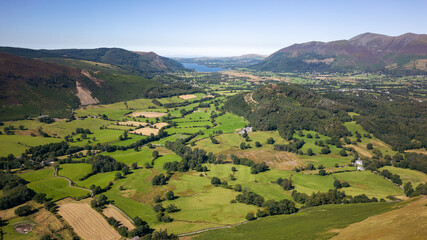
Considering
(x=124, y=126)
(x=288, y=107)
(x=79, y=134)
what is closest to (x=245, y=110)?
(x=288, y=107)

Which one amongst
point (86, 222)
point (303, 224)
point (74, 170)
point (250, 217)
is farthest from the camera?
point (74, 170)

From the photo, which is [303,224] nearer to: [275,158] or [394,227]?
[394,227]

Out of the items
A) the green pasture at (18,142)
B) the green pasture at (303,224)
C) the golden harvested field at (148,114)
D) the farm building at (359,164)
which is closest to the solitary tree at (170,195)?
the green pasture at (303,224)

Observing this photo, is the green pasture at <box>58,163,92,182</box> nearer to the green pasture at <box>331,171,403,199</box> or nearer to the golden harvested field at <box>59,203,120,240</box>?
the golden harvested field at <box>59,203,120,240</box>

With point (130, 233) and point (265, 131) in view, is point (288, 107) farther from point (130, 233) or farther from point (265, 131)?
point (130, 233)

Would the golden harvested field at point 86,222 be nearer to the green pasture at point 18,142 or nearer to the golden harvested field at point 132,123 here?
the green pasture at point 18,142

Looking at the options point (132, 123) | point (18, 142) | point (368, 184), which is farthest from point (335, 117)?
point (18, 142)

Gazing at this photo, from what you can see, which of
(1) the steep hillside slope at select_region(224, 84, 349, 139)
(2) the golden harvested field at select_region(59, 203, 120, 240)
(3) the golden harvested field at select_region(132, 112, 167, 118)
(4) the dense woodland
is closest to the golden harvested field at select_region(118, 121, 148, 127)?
(3) the golden harvested field at select_region(132, 112, 167, 118)
